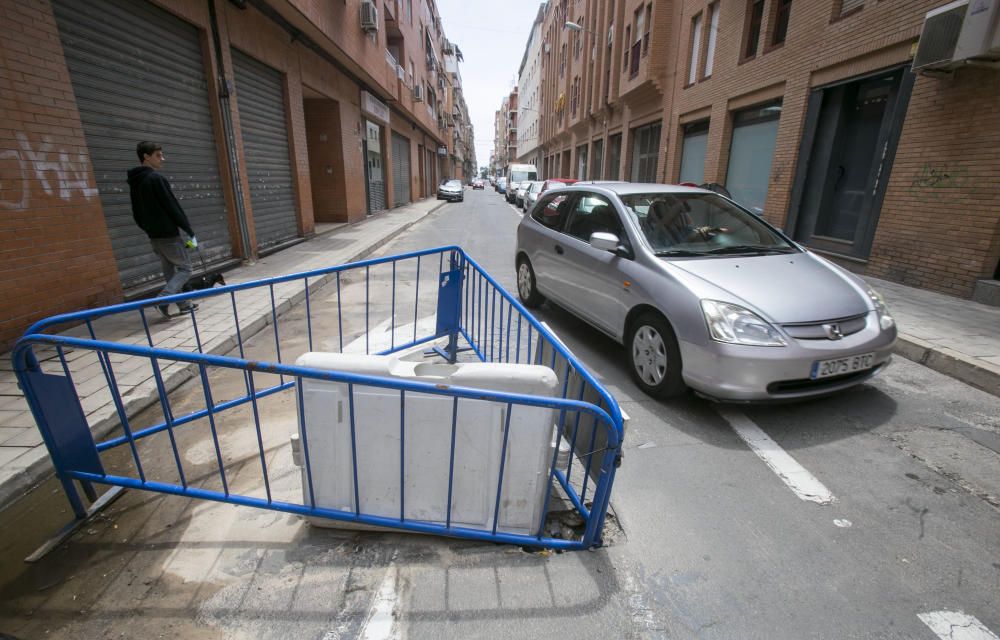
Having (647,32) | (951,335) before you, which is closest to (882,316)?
(951,335)

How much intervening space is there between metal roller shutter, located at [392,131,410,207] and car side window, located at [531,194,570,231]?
739 inches

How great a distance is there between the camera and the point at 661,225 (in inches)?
174

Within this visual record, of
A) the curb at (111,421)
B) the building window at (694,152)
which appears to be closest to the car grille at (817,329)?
the curb at (111,421)

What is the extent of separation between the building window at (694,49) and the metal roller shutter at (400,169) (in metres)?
14.1

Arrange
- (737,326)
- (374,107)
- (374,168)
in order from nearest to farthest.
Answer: (737,326)
(374,107)
(374,168)

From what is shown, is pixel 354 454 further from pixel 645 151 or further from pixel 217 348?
pixel 645 151

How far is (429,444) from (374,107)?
1920 cm

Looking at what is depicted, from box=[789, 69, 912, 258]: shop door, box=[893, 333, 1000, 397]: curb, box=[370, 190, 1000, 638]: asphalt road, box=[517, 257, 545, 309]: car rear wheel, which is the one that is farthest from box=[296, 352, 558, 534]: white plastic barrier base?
box=[789, 69, 912, 258]: shop door

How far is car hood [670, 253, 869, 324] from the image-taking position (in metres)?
3.42

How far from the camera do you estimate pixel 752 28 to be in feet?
42.4

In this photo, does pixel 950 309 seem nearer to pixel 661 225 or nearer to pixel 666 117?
pixel 661 225

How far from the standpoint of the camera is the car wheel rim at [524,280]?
257 inches

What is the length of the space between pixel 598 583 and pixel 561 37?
1841 inches

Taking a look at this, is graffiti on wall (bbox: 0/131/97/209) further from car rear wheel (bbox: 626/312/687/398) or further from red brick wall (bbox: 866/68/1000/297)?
red brick wall (bbox: 866/68/1000/297)
